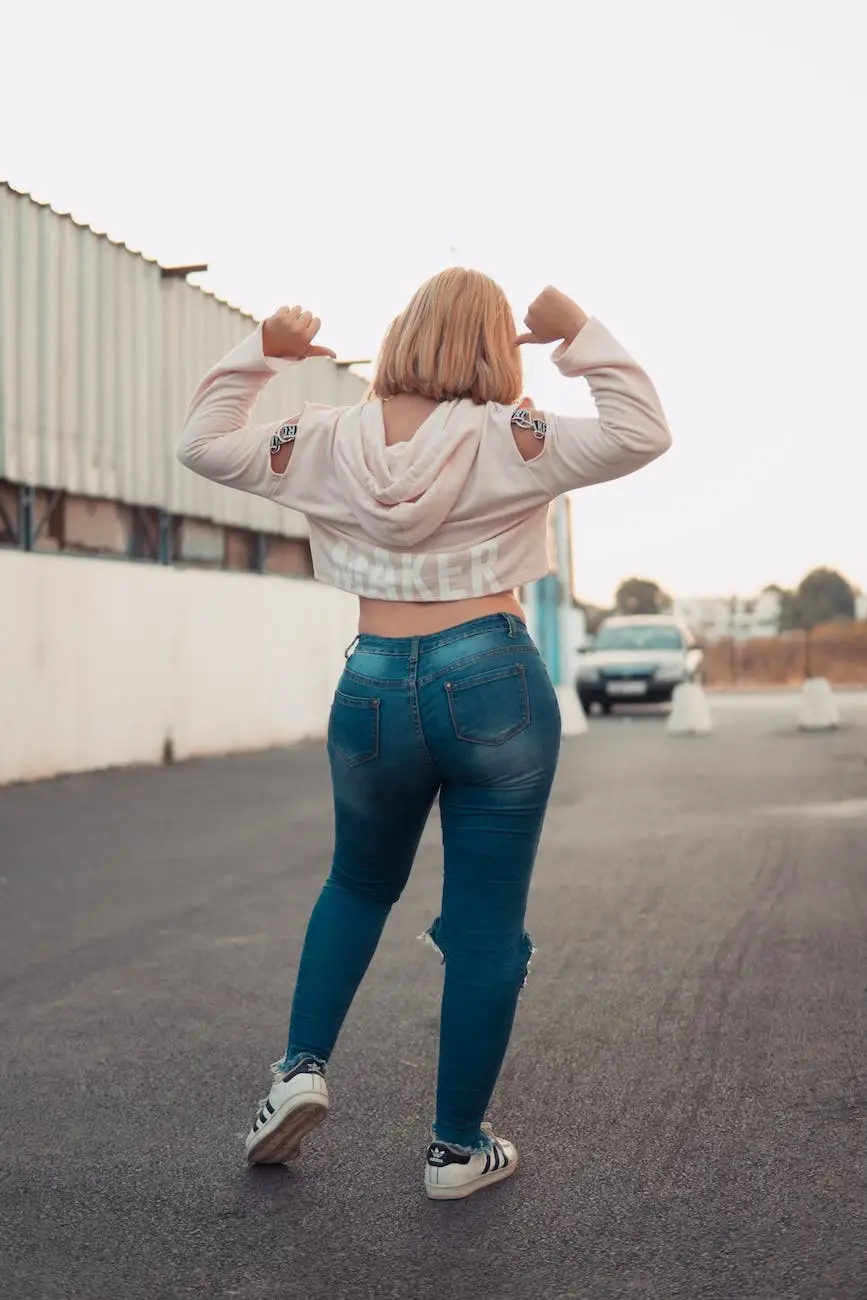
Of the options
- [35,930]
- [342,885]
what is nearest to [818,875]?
[35,930]

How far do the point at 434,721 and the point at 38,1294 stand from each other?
123cm

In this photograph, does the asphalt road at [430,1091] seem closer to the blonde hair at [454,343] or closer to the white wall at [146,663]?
the blonde hair at [454,343]

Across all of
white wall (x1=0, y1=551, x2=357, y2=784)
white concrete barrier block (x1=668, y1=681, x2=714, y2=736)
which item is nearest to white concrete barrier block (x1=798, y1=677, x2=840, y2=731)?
white concrete barrier block (x1=668, y1=681, x2=714, y2=736)

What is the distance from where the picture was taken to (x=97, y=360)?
16688mm

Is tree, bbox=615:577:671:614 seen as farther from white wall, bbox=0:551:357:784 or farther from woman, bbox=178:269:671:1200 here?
woman, bbox=178:269:671:1200

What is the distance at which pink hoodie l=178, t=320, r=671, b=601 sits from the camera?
3174 millimetres

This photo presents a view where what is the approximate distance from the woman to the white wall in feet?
37.2

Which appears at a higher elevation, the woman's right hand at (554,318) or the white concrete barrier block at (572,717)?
the woman's right hand at (554,318)

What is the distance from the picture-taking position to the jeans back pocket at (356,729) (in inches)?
126

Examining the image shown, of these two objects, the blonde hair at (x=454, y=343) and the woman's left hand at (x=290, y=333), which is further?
the woman's left hand at (x=290, y=333)

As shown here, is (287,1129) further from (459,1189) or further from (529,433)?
(529,433)

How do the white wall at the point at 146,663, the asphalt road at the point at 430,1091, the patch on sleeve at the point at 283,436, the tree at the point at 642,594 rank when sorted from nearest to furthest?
the asphalt road at the point at 430,1091
the patch on sleeve at the point at 283,436
the white wall at the point at 146,663
the tree at the point at 642,594

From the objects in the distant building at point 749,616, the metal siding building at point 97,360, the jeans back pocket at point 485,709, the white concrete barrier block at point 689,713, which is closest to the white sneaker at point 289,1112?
the jeans back pocket at point 485,709

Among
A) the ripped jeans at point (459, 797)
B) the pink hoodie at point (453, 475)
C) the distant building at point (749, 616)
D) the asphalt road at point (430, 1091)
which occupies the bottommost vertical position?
the distant building at point (749, 616)
